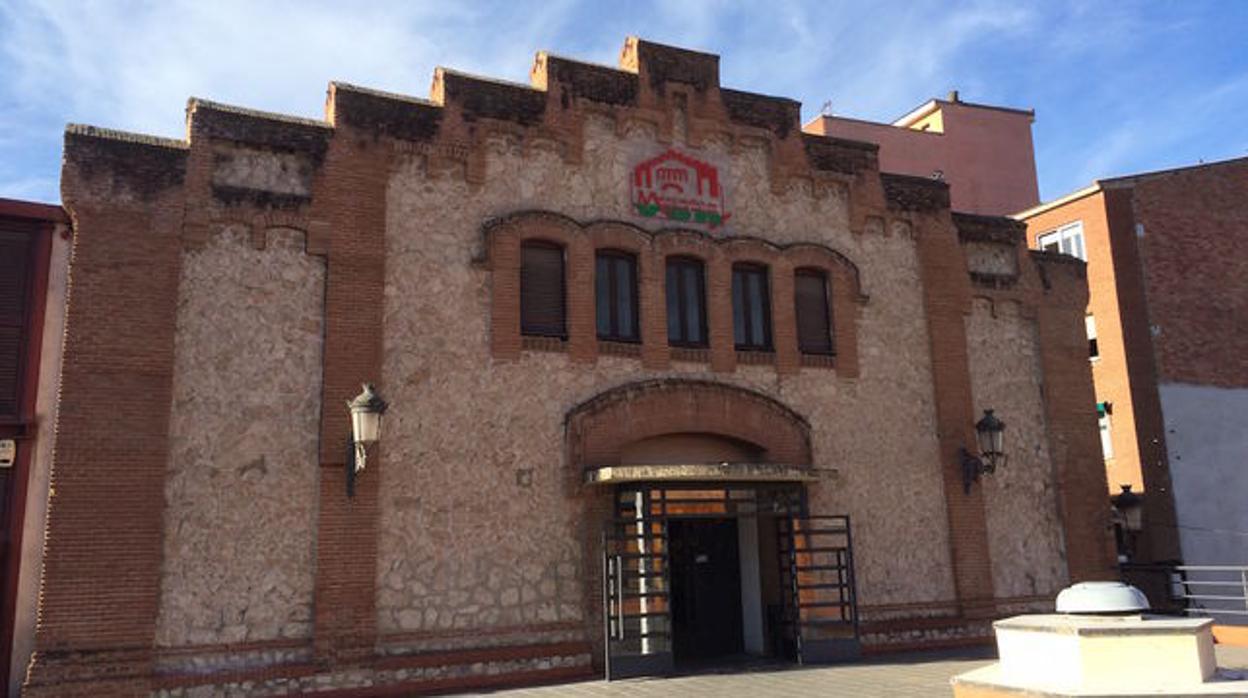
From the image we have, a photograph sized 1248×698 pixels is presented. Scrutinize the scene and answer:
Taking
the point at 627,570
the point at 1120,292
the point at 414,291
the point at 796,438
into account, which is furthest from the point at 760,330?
the point at 1120,292

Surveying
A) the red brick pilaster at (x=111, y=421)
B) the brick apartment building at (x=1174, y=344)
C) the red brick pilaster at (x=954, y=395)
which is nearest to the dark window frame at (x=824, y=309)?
the red brick pilaster at (x=954, y=395)

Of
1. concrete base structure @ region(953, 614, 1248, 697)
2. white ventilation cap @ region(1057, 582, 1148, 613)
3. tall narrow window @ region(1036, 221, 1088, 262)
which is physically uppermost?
tall narrow window @ region(1036, 221, 1088, 262)

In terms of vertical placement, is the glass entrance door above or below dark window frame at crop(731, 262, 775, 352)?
below

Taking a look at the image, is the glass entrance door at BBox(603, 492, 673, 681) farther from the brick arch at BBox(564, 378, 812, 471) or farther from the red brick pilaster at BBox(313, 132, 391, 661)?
the red brick pilaster at BBox(313, 132, 391, 661)

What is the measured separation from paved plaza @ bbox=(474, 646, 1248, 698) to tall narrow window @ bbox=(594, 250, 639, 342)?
4.57 metres

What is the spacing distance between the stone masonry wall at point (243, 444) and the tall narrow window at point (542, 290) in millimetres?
2647

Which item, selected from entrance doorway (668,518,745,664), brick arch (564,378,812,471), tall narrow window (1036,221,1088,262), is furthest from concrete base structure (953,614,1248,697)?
tall narrow window (1036,221,1088,262)

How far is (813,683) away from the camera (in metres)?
11.3

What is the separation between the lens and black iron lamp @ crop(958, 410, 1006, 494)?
14812mm

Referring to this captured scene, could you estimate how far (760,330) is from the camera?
1456 centimetres

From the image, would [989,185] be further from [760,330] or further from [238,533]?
[238,533]

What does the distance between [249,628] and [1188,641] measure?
9.03 m

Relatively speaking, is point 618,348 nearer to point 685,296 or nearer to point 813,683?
point 685,296

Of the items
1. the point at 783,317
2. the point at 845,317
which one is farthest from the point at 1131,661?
the point at 845,317
